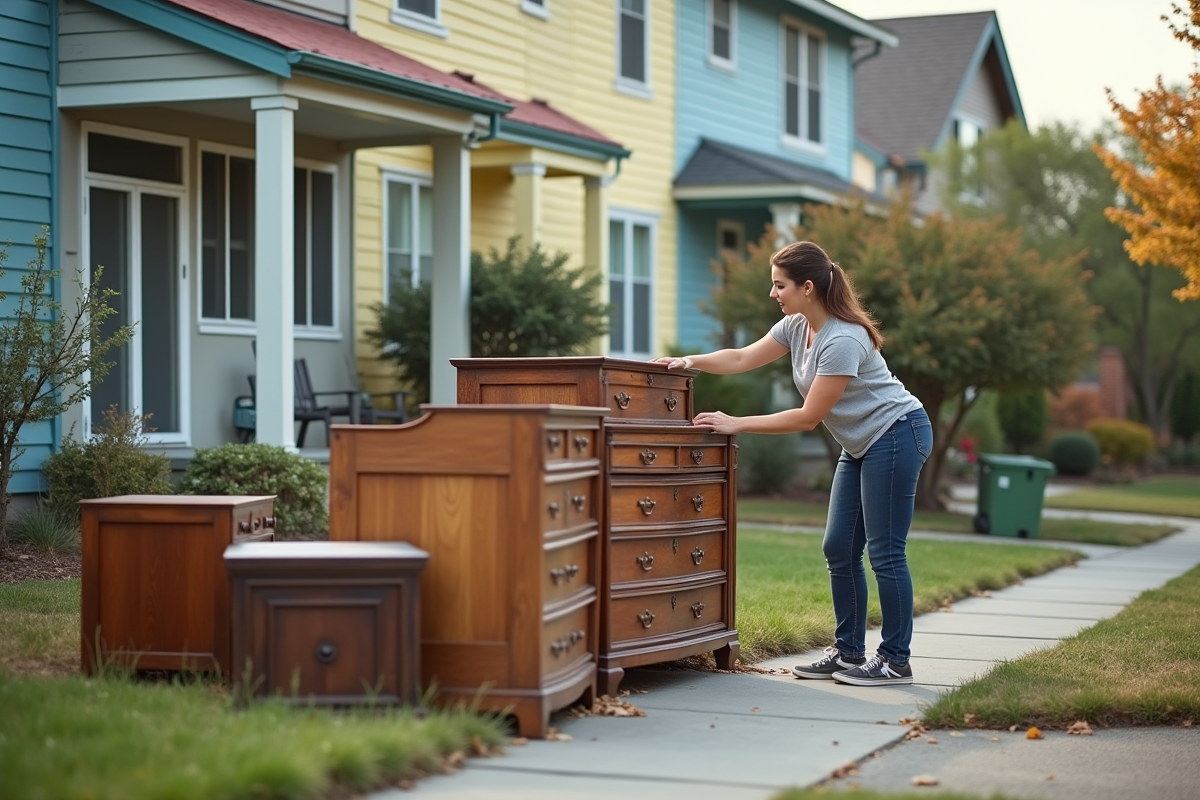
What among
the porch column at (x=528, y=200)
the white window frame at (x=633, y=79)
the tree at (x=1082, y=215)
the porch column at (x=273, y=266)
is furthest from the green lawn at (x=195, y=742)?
the tree at (x=1082, y=215)

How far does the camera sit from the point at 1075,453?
98.0 ft

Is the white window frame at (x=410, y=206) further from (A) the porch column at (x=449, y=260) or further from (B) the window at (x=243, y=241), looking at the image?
(A) the porch column at (x=449, y=260)

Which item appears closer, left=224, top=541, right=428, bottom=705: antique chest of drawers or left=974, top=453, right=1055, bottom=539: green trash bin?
left=224, top=541, right=428, bottom=705: antique chest of drawers

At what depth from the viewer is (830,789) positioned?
16.3ft

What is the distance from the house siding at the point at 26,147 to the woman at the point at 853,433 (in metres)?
6.35

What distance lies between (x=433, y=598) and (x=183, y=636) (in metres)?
1.19

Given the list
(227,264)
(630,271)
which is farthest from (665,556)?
(630,271)

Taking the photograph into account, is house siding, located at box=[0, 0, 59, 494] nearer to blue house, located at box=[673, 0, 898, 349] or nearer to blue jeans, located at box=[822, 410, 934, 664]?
blue jeans, located at box=[822, 410, 934, 664]

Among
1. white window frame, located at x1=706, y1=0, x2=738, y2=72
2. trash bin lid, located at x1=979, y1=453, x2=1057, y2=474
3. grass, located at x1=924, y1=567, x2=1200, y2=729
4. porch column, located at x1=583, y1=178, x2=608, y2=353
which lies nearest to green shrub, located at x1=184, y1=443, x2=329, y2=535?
grass, located at x1=924, y1=567, x2=1200, y2=729

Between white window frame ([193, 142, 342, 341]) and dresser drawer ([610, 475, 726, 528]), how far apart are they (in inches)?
246

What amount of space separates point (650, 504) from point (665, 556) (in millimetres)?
312

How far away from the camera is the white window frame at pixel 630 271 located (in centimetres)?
2108

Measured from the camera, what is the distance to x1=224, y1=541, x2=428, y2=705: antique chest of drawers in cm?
538

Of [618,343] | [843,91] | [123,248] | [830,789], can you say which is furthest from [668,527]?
[843,91]
